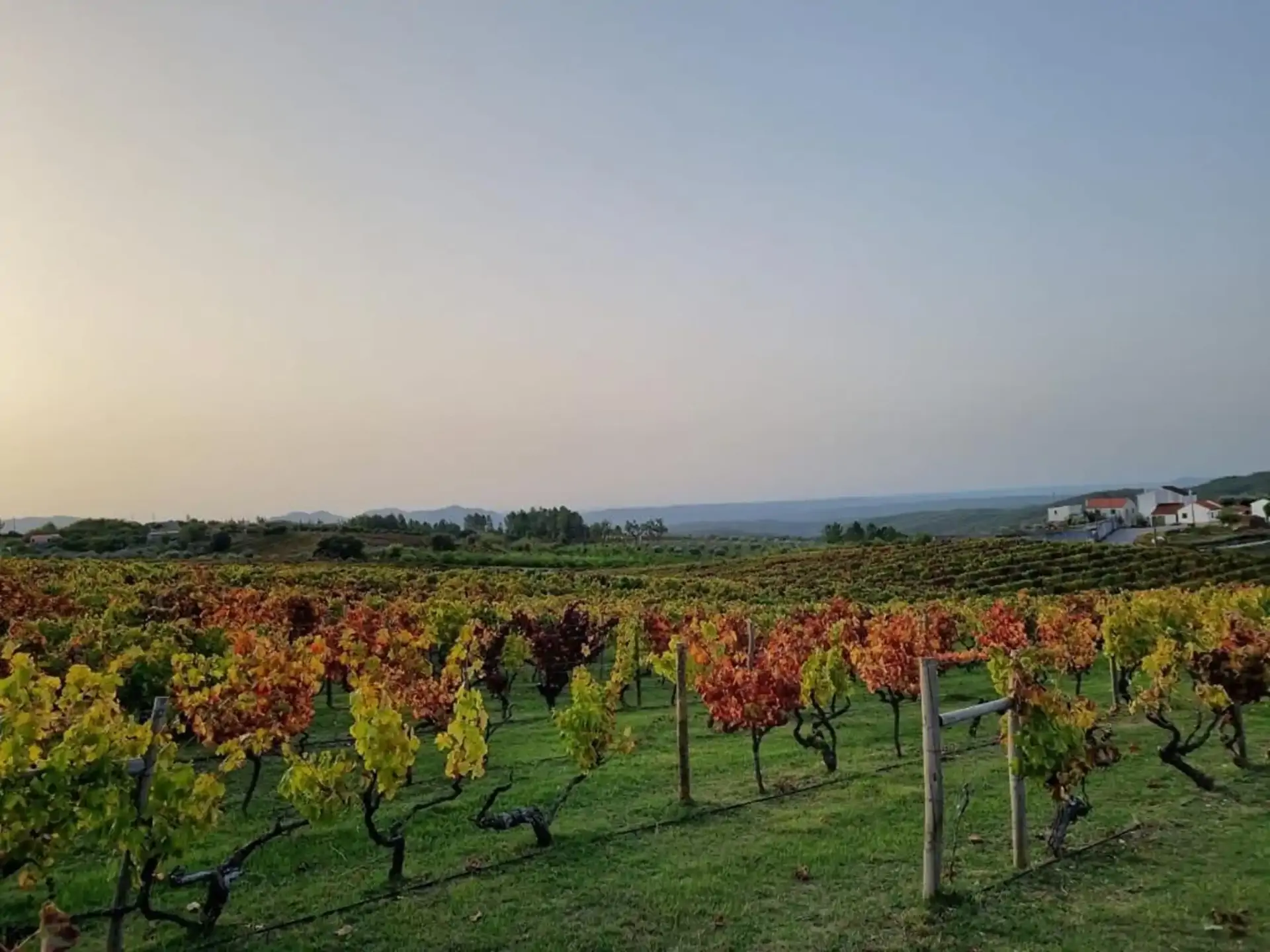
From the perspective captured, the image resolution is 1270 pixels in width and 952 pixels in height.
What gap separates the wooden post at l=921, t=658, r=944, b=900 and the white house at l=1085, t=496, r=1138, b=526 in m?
107

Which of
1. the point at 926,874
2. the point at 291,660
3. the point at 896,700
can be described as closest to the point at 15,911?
the point at 291,660

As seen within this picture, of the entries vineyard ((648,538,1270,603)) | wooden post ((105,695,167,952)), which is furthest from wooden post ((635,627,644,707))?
vineyard ((648,538,1270,603))

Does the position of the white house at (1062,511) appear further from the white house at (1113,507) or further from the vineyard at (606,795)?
the vineyard at (606,795)

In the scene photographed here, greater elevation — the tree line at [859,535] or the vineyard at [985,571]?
the tree line at [859,535]

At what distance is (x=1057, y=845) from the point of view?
6.37 m

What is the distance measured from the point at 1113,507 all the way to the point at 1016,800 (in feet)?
393

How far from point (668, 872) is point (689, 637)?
26.2ft

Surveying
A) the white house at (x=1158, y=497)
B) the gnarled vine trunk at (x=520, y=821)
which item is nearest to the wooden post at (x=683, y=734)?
the gnarled vine trunk at (x=520, y=821)

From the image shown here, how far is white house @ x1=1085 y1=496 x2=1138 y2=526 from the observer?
10394 centimetres

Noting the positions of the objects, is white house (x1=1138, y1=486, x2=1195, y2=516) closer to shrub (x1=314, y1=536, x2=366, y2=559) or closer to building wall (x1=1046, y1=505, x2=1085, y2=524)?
building wall (x1=1046, y1=505, x2=1085, y2=524)

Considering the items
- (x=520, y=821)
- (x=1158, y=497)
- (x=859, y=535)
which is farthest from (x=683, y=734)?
(x=1158, y=497)

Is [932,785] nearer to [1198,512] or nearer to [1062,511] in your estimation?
[1198,512]

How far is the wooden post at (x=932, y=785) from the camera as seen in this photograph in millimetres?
5652

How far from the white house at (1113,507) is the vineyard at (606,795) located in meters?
100
